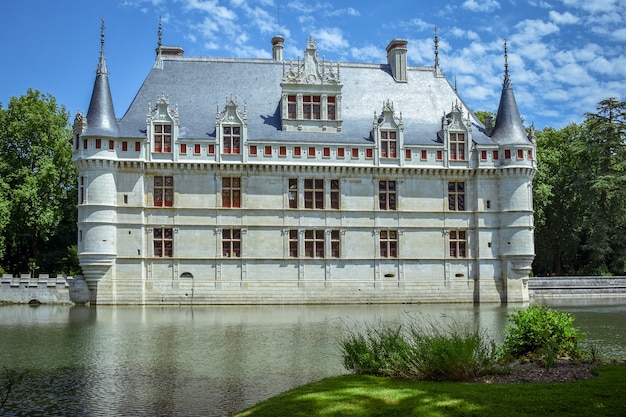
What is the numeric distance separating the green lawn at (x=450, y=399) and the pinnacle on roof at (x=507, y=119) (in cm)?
2713

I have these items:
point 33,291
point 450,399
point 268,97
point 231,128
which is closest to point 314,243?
point 231,128

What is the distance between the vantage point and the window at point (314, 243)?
113 ft

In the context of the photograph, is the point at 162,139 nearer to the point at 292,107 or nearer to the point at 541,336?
the point at 292,107

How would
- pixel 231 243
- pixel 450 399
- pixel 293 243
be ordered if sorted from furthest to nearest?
pixel 293 243
pixel 231 243
pixel 450 399

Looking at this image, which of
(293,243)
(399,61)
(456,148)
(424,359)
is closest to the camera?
(424,359)

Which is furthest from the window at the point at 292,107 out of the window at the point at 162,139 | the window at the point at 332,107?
the window at the point at 162,139

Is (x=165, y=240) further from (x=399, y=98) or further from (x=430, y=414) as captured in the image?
Result: (x=430, y=414)

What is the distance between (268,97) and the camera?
3672 centimetres

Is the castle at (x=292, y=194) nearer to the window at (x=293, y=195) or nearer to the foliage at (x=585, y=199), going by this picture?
the window at (x=293, y=195)

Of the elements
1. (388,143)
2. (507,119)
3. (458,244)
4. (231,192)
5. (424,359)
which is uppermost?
(507,119)

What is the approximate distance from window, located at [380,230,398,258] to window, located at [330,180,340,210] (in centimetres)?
273

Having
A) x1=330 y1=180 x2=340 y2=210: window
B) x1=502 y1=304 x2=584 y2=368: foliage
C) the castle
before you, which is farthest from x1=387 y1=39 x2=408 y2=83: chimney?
x1=502 y1=304 x2=584 y2=368: foliage

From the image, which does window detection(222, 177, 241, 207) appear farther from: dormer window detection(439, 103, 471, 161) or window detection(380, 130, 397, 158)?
dormer window detection(439, 103, 471, 161)

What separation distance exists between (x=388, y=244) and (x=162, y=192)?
11.6 meters
